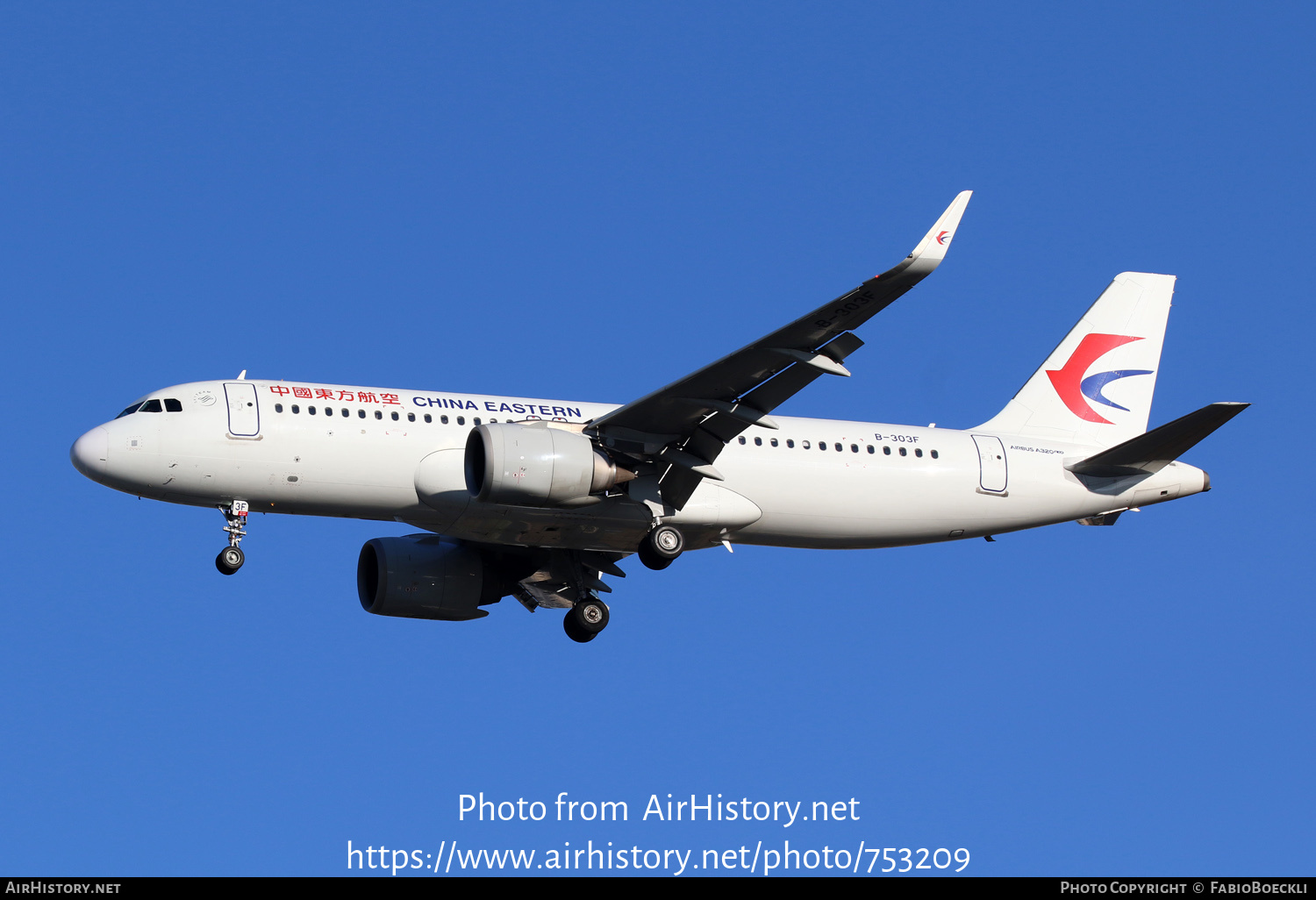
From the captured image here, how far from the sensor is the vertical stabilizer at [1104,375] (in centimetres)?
3912

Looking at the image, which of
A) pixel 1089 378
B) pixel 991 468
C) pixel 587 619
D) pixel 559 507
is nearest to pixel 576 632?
pixel 587 619

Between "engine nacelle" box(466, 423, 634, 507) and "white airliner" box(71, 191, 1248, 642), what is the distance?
1.6 inches

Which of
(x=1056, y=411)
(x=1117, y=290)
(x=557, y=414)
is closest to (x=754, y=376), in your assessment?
(x=557, y=414)

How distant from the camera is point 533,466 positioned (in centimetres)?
3159

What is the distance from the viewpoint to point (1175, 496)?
37.5 meters

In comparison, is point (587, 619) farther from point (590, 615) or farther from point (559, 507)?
point (559, 507)

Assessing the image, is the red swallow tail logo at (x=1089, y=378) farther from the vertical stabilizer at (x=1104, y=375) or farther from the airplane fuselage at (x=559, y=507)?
the airplane fuselage at (x=559, y=507)

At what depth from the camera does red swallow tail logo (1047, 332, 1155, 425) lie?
39594mm

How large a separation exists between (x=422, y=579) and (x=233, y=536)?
18.9 ft

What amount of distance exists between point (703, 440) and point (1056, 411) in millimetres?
10599

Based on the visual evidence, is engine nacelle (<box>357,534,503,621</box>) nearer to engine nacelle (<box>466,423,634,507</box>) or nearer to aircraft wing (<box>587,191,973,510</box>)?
engine nacelle (<box>466,423,634,507</box>)

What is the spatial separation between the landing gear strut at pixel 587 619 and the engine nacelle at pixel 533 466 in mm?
4774

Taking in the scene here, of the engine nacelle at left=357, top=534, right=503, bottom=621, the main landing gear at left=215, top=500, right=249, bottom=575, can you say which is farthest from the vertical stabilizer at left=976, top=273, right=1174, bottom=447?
the main landing gear at left=215, top=500, right=249, bottom=575

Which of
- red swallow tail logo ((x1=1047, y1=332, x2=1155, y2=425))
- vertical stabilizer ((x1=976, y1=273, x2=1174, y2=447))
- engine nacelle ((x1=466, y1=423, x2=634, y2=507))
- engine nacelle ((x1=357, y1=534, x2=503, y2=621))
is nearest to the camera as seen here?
engine nacelle ((x1=466, y1=423, x2=634, y2=507))
